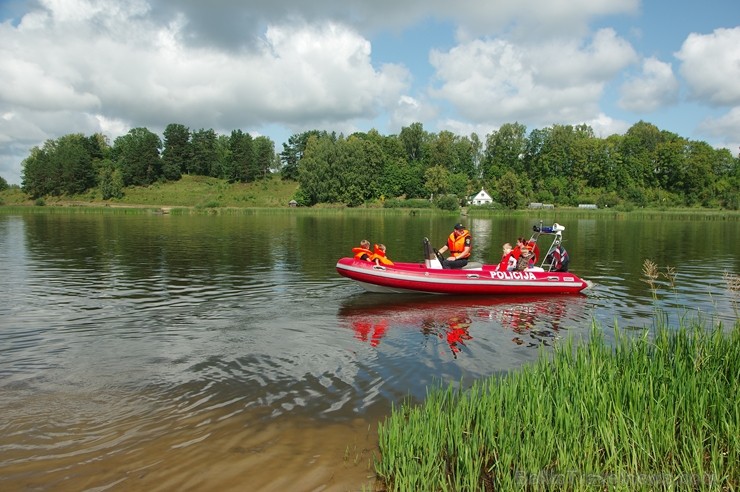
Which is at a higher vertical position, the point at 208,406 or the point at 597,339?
the point at 597,339

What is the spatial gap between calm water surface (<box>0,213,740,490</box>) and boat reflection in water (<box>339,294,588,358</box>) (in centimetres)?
7

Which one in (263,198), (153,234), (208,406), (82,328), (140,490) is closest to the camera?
(140,490)

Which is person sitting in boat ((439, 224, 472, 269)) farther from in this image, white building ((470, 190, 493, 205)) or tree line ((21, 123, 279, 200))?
tree line ((21, 123, 279, 200))

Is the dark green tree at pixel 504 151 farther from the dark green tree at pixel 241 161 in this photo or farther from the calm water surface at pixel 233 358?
the calm water surface at pixel 233 358

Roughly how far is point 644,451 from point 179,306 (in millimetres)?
11481

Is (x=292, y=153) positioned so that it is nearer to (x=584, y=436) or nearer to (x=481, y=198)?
(x=481, y=198)

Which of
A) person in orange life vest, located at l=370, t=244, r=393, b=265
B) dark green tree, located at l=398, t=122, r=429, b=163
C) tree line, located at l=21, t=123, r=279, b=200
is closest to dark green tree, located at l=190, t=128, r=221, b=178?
tree line, located at l=21, t=123, r=279, b=200

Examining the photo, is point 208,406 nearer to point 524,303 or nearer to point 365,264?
point 365,264

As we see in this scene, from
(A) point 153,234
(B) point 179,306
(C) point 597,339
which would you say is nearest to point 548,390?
(C) point 597,339

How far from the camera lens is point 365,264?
14977 mm

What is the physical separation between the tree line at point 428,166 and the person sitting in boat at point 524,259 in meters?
76.6

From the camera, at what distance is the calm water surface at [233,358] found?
18.3ft

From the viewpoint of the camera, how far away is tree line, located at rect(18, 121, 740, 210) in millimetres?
96688

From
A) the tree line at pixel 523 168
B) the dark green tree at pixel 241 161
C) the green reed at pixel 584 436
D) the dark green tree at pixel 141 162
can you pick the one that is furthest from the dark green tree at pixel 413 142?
the green reed at pixel 584 436
